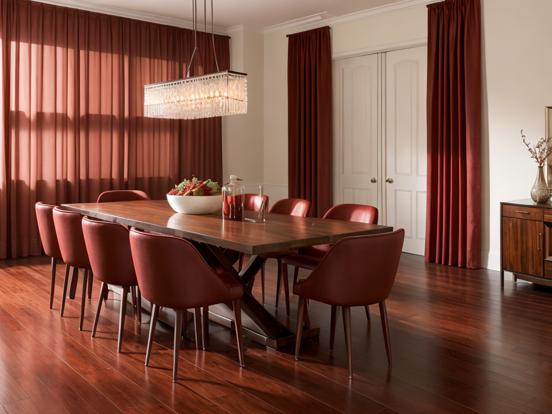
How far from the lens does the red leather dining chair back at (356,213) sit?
416 centimetres

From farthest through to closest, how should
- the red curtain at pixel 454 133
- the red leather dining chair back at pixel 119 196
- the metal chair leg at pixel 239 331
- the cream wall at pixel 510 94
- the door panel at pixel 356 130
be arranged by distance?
the door panel at pixel 356 130 → the red curtain at pixel 454 133 → the red leather dining chair back at pixel 119 196 → the cream wall at pixel 510 94 → the metal chair leg at pixel 239 331

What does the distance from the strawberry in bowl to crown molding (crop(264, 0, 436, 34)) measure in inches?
135

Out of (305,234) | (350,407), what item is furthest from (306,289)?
(350,407)

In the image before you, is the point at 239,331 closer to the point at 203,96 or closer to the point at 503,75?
the point at 203,96

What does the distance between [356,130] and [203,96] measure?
3.08m

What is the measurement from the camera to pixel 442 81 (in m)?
6.09

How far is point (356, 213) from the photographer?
14.1 feet

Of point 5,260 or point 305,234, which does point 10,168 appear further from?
point 305,234

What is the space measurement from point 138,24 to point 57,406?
5332 mm

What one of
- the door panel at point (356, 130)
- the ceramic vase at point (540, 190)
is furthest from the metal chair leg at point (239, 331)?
the door panel at point (356, 130)

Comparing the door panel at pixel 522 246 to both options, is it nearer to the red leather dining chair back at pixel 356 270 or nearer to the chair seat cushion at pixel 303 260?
the chair seat cushion at pixel 303 260

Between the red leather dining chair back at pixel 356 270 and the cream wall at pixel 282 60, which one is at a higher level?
the cream wall at pixel 282 60

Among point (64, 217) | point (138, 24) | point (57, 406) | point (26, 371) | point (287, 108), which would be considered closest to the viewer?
point (57, 406)

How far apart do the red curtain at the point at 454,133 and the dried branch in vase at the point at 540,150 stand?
1.75ft
